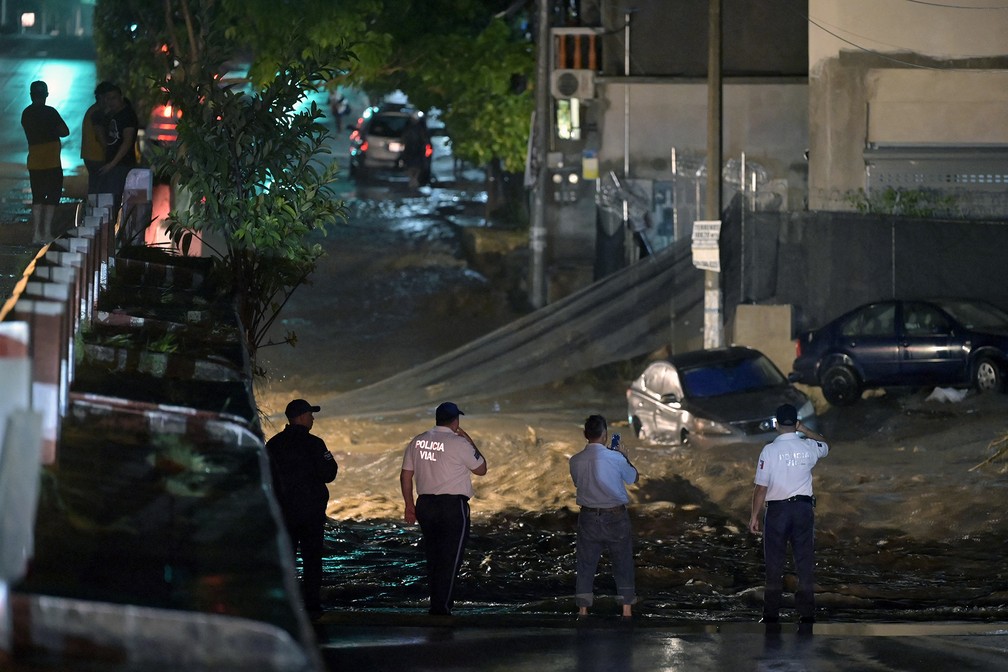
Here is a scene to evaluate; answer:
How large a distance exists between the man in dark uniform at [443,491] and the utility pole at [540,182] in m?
17.5

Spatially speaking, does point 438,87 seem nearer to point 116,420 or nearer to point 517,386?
point 517,386

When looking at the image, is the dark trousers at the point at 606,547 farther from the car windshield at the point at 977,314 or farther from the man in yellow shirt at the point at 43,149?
the car windshield at the point at 977,314

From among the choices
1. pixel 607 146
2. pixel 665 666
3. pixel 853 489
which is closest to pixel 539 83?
pixel 607 146

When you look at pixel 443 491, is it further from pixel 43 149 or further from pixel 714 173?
pixel 714 173

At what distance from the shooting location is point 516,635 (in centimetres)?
920

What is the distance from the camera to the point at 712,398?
18.6 meters

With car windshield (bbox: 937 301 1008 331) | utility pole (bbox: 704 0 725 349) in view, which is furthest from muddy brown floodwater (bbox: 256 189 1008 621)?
utility pole (bbox: 704 0 725 349)

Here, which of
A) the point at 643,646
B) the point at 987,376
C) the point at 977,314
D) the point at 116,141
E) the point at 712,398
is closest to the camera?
the point at 643,646

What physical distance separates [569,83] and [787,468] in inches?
733

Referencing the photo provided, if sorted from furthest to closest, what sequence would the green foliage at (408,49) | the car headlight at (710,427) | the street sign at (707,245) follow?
1. the green foliage at (408,49)
2. the street sign at (707,245)
3. the car headlight at (710,427)

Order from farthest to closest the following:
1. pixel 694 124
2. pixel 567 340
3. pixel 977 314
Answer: pixel 694 124 < pixel 567 340 < pixel 977 314

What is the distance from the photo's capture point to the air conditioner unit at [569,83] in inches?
1087

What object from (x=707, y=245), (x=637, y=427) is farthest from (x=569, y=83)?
(x=637, y=427)

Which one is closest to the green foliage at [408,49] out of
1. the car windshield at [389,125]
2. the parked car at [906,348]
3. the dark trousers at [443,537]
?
the car windshield at [389,125]
